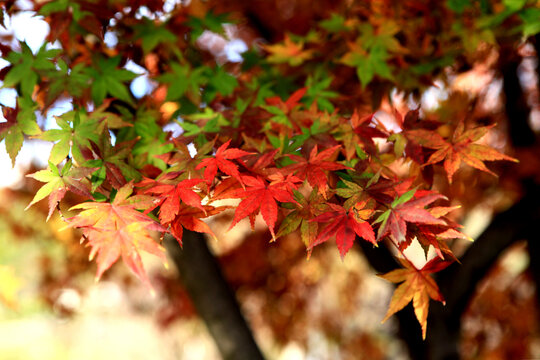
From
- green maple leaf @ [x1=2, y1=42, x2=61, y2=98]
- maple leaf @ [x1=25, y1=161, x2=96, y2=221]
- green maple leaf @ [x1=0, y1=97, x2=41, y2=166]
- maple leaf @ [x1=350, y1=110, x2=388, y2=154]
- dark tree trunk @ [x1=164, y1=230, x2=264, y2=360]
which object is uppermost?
green maple leaf @ [x1=2, y1=42, x2=61, y2=98]

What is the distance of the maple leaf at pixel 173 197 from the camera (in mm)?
1073

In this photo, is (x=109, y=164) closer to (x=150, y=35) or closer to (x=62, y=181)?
(x=62, y=181)

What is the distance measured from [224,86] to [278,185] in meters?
0.99

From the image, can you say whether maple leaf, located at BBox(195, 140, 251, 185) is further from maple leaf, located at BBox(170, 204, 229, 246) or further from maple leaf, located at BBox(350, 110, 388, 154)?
maple leaf, located at BBox(350, 110, 388, 154)

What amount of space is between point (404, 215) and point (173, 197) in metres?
0.54

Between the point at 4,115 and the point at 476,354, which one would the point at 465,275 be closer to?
the point at 476,354

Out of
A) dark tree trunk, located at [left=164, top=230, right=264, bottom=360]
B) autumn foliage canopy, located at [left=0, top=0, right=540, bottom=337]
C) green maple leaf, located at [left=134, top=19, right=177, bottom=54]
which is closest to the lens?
autumn foliage canopy, located at [left=0, top=0, right=540, bottom=337]

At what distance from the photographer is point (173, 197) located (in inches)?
43.2

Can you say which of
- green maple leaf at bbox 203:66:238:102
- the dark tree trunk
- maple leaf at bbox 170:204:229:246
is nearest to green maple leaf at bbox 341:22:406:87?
green maple leaf at bbox 203:66:238:102

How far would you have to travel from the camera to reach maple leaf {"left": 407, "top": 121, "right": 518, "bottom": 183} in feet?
4.17

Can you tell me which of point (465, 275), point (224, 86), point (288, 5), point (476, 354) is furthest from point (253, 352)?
point (288, 5)

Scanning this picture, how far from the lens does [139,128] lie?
1.58 m

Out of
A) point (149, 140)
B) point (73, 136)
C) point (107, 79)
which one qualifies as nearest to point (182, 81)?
point (107, 79)

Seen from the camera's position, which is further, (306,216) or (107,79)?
(107,79)
